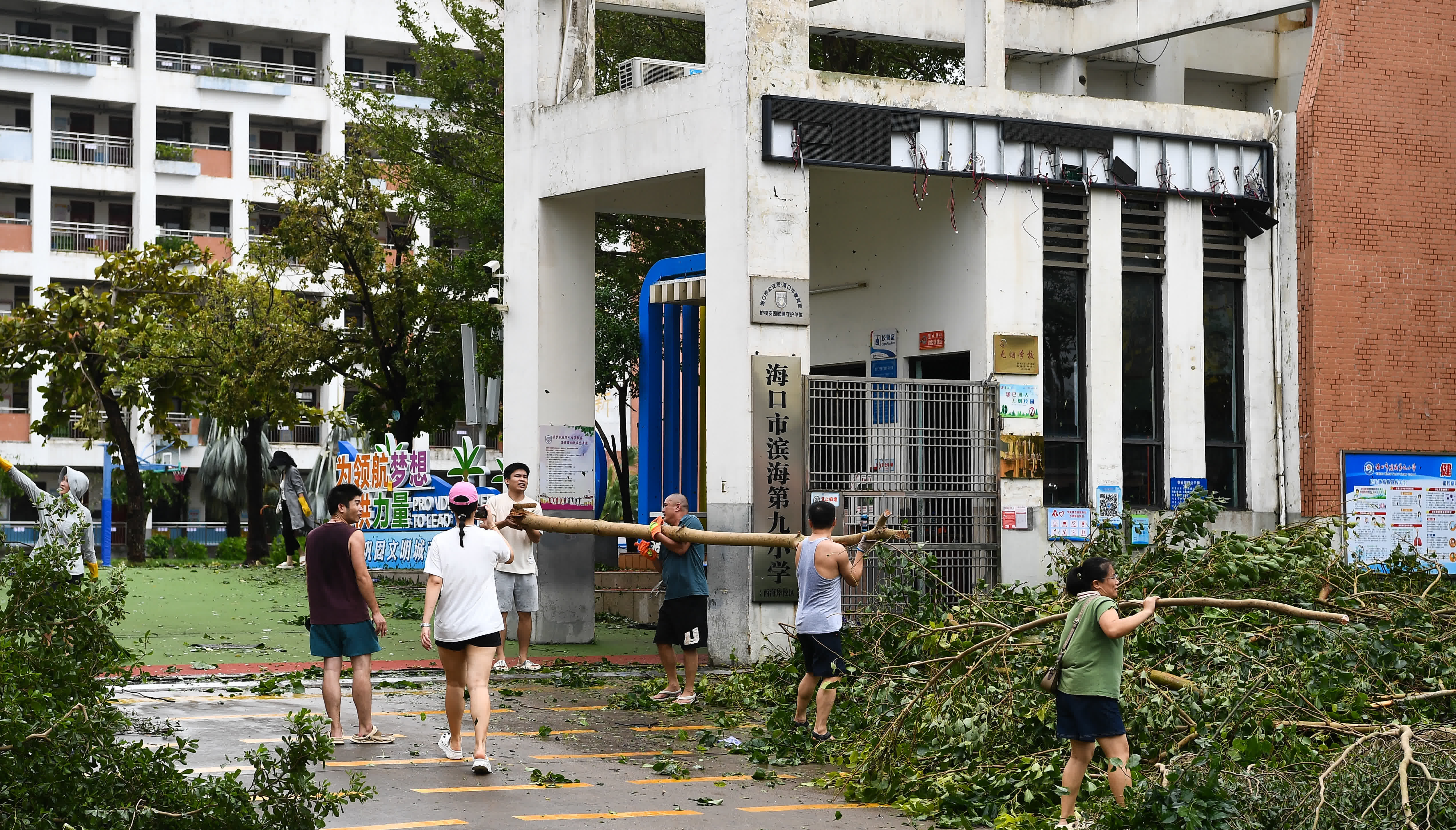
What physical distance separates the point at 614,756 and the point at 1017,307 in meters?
8.05

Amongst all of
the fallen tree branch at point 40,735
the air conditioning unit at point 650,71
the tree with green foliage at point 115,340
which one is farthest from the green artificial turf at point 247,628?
the tree with green foliage at point 115,340

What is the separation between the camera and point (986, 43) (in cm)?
1722

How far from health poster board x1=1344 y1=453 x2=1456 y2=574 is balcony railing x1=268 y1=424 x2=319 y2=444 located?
4497 centimetres

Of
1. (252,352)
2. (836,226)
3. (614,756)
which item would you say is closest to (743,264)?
(836,226)

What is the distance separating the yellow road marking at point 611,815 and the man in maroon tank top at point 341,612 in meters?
2.54

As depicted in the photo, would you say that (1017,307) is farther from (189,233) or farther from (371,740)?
(189,233)

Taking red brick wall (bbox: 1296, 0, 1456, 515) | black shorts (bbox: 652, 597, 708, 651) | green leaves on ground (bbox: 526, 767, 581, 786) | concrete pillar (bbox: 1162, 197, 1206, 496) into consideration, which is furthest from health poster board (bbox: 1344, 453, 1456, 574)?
green leaves on ground (bbox: 526, 767, 581, 786)

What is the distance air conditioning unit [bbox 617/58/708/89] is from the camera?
18047 mm

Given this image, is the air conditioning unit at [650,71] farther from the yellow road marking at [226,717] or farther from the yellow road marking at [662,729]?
the yellow road marking at [226,717]

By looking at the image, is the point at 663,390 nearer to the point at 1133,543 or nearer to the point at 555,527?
the point at 1133,543

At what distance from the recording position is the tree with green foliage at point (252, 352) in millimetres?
30984

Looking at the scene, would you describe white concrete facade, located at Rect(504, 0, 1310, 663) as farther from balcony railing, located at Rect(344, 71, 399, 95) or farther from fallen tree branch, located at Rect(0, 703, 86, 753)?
balcony railing, located at Rect(344, 71, 399, 95)

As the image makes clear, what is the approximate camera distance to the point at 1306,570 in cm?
1274

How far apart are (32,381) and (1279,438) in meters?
46.7
